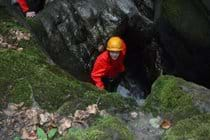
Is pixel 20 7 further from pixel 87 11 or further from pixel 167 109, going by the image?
pixel 167 109

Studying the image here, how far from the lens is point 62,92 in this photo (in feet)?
22.8

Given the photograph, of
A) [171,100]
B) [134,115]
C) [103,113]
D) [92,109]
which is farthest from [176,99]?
[92,109]

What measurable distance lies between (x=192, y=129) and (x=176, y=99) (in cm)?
81

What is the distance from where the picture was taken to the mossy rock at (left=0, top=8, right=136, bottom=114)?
6.77 meters

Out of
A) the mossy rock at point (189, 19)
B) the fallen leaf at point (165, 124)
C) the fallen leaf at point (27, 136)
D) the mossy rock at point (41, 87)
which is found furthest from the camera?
the mossy rock at point (189, 19)

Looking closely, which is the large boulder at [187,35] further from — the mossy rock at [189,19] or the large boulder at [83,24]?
the large boulder at [83,24]

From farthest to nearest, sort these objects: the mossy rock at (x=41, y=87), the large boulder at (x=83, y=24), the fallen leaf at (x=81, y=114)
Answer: the large boulder at (x=83, y=24), the mossy rock at (x=41, y=87), the fallen leaf at (x=81, y=114)

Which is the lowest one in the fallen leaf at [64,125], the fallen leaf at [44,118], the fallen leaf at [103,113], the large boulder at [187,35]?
the large boulder at [187,35]

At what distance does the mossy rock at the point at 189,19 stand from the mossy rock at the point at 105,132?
20.0 feet

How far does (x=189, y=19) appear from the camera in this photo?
1173 centimetres

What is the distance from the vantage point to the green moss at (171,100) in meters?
6.51

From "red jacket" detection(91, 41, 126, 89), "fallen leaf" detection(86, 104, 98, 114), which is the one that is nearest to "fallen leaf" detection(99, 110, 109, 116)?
"fallen leaf" detection(86, 104, 98, 114)

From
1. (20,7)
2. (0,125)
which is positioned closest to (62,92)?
(0,125)

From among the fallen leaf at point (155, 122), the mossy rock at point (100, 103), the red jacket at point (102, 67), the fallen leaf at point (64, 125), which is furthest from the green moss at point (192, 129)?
the red jacket at point (102, 67)
